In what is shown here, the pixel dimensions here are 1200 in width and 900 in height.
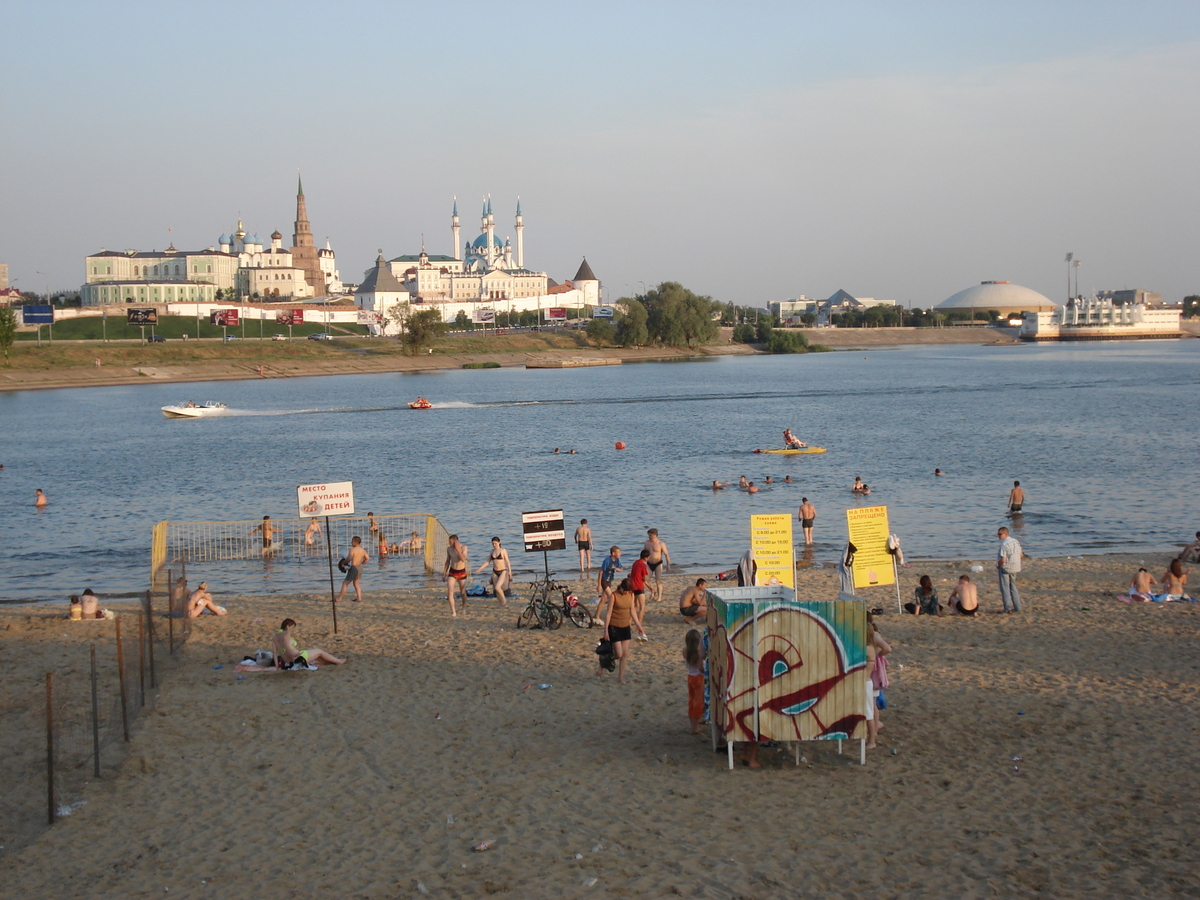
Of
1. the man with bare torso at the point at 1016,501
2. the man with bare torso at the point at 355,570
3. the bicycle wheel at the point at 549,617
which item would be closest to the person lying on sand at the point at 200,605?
the man with bare torso at the point at 355,570

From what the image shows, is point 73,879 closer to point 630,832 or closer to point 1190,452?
point 630,832

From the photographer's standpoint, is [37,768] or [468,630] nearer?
[37,768]

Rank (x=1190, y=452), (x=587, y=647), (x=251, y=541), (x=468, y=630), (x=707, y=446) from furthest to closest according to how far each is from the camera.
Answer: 1. (x=707, y=446)
2. (x=1190, y=452)
3. (x=251, y=541)
4. (x=468, y=630)
5. (x=587, y=647)

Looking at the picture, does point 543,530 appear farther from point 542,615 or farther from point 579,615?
A: point 579,615

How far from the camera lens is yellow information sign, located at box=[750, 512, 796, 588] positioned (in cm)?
1530

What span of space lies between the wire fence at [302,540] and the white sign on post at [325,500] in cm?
709

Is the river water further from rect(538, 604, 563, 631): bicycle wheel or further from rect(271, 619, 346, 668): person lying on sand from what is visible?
rect(271, 619, 346, 668): person lying on sand

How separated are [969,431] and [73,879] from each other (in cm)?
5012

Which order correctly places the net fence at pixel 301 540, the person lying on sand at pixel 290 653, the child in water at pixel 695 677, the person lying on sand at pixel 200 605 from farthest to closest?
the net fence at pixel 301 540
the person lying on sand at pixel 200 605
the person lying on sand at pixel 290 653
the child in water at pixel 695 677

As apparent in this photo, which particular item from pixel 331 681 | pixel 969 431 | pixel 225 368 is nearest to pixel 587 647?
pixel 331 681

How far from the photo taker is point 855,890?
7363 millimetres

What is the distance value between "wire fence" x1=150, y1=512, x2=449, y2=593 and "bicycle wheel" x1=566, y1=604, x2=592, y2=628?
A: 6.96 metres

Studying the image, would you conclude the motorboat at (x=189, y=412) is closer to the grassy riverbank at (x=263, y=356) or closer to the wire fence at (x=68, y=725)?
the grassy riverbank at (x=263, y=356)

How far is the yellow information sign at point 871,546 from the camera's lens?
15.6 m
